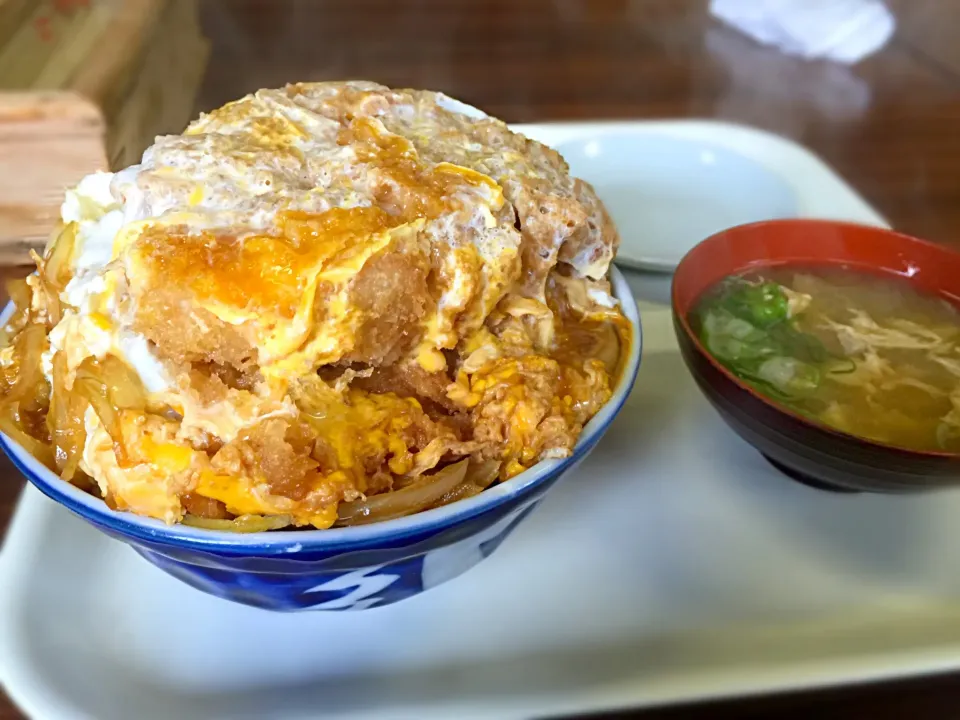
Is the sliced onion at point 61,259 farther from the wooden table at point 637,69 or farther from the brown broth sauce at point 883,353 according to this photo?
the wooden table at point 637,69

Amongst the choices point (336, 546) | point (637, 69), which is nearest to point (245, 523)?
point (336, 546)

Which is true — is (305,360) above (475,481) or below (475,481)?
above

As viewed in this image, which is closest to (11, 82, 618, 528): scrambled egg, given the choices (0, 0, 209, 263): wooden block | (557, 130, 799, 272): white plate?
(0, 0, 209, 263): wooden block

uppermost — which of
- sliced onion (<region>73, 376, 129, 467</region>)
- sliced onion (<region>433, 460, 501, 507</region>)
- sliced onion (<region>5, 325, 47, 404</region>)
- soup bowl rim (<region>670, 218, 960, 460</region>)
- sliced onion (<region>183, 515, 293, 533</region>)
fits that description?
sliced onion (<region>73, 376, 129, 467</region>)

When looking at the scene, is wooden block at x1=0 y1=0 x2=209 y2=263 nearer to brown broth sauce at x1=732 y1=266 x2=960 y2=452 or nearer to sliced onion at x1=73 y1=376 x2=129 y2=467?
sliced onion at x1=73 y1=376 x2=129 y2=467

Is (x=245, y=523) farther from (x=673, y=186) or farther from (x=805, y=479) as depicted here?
(x=673, y=186)

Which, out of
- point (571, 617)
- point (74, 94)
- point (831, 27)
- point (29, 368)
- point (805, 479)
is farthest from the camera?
point (831, 27)
